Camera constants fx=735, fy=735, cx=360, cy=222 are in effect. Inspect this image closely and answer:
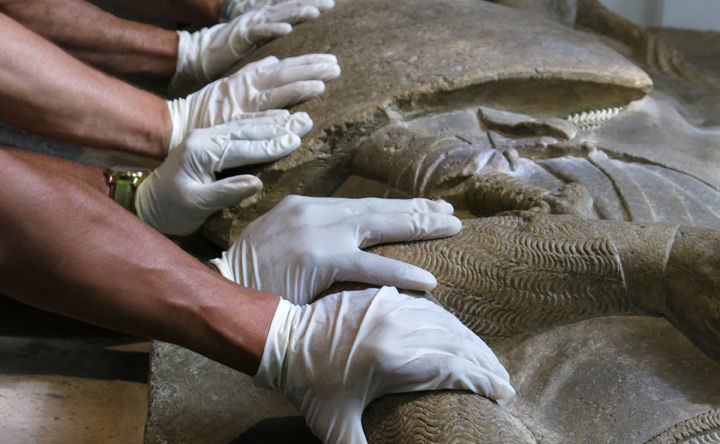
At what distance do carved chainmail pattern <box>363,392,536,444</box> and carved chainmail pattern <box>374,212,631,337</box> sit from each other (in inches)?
11.6

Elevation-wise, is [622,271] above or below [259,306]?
above

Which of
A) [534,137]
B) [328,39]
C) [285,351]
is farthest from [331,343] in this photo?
[328,39]

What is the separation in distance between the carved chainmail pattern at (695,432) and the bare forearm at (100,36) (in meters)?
2.34

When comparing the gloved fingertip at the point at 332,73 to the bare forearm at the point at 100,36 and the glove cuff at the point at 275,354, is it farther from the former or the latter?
the glove cuff at the point at 275,354

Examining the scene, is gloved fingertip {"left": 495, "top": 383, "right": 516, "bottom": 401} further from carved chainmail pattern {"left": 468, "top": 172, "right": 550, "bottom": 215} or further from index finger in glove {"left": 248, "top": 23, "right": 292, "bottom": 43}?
index finger in glove {"left": 248, "top": 23, "right": 292, "bottom": 43}

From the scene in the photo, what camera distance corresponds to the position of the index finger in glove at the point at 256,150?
2285 mm

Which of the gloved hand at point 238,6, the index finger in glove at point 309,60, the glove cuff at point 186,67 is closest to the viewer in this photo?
the index finger in glove at point 309,60

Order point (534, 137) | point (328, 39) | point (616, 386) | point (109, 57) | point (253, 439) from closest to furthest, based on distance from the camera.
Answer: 1. point (616, 386)
2. point (253, 439)
3. point (534, 137)
4. point (328, 39)
5. point (109, 57)

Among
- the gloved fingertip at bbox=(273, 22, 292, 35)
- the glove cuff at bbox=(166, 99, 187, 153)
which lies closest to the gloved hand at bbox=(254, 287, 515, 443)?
the glove cuff at bbox=(166, 99, 187, 153)

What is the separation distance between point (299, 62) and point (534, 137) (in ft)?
2.84

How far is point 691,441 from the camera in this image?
1.51 m

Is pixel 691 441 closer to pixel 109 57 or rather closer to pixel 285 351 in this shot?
pixel 285 351

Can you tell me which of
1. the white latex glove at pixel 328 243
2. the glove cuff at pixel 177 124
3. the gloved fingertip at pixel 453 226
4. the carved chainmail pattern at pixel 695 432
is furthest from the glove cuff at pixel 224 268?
the carved chainmail pattern at pixel 695 432

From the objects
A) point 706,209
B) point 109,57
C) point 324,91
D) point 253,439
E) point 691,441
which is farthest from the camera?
point 109,57
